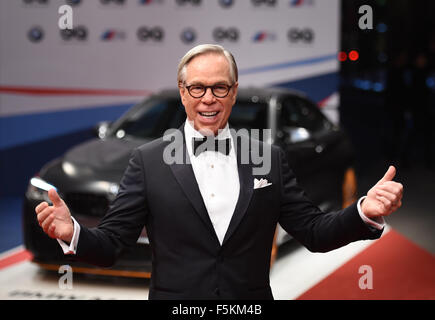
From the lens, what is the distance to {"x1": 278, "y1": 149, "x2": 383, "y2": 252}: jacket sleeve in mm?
2311

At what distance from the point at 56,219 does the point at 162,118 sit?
12.8 ft

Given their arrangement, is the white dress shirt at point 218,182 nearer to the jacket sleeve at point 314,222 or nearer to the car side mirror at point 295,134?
the jacket sleeve at point 314,222

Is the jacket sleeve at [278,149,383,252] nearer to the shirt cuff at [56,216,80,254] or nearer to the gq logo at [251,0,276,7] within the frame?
the shirt cuff at [56,216,80,254]

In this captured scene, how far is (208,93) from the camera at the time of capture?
2291 millimetres

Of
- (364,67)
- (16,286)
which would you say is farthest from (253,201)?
(364,67)

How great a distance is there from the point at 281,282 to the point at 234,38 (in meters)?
4.07

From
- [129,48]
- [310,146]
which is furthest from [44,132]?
[310,146]

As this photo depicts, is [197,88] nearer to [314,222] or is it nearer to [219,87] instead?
[219,87]

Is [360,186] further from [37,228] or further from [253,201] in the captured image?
[253,201]

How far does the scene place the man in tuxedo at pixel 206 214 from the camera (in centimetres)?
230

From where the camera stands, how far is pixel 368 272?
5.51 meters

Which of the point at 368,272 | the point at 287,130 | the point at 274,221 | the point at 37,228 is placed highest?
the point at 274,221

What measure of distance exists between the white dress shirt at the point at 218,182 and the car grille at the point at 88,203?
101 inches

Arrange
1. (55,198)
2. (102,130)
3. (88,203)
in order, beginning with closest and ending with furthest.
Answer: (55,198) < (88,203) < (102,130)
